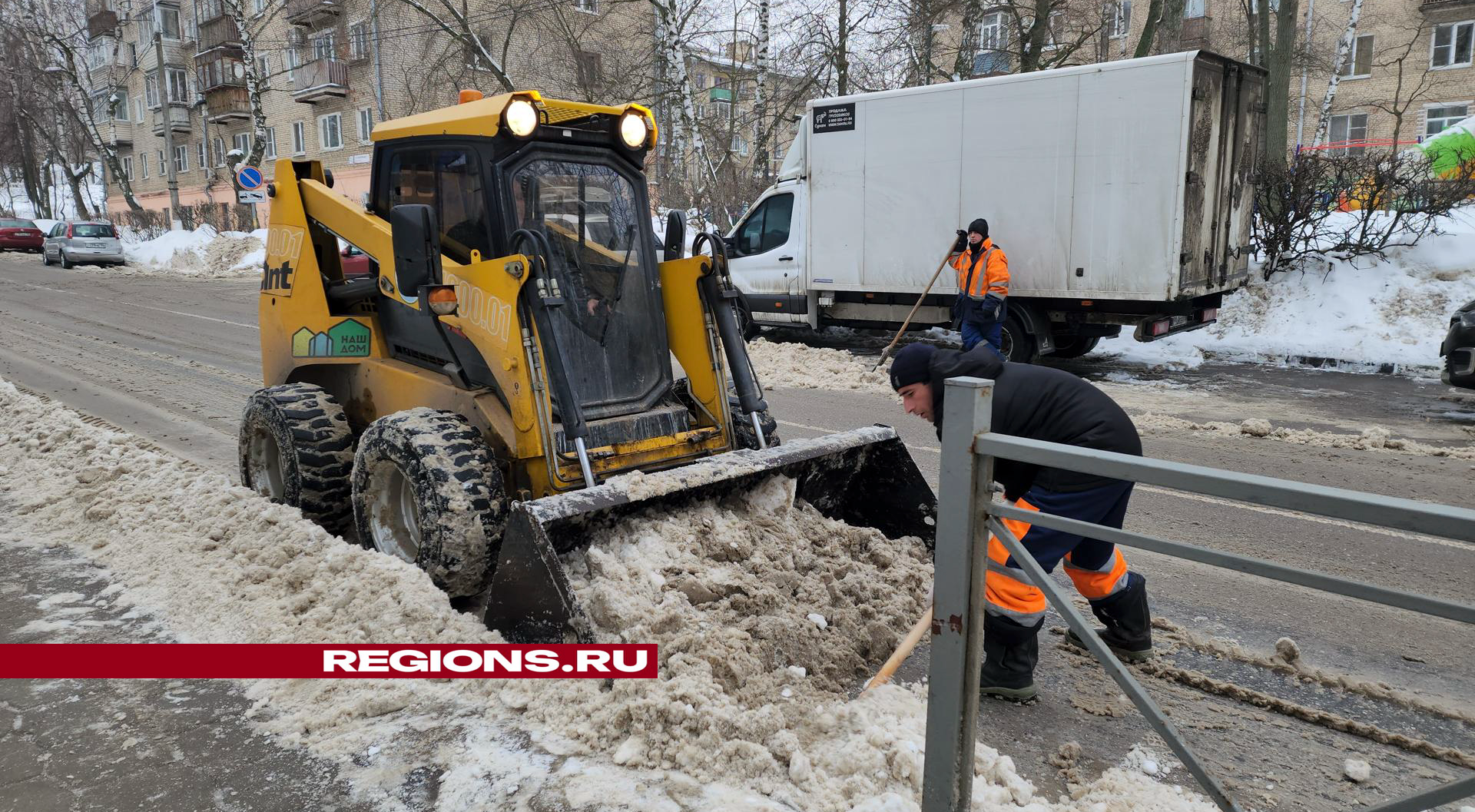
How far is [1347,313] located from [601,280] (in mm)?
11505

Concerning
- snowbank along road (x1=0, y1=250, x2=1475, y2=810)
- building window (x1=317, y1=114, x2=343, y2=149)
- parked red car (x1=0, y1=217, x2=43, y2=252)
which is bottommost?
snowbank along road (x1=0, y1=250, x2=1475, y2=810)

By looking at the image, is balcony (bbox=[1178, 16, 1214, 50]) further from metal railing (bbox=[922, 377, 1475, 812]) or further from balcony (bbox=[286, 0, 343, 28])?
metal railing (bbox=[922, 377, 1475, 812])

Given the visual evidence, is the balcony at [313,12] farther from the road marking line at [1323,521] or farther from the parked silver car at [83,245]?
the road marking line at [1323,521]

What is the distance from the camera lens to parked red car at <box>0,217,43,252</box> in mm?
32281

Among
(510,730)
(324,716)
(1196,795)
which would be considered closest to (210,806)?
(324,716)

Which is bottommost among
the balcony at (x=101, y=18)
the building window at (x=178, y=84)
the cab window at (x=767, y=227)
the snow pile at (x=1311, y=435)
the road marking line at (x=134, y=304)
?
the snow pile at (x=1311, y=435)

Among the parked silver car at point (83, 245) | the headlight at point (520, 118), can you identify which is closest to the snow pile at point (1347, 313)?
the headlight at point (520, 118)

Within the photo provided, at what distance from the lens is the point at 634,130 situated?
4.65 metres

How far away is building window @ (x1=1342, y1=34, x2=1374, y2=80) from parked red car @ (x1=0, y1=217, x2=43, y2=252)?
153ft

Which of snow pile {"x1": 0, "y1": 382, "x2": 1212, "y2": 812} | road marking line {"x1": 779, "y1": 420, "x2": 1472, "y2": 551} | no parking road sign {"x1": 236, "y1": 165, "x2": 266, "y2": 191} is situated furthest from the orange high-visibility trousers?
no parking road sign {"x1": 236, "y1": 165, "x2": 266, "y2": 191}

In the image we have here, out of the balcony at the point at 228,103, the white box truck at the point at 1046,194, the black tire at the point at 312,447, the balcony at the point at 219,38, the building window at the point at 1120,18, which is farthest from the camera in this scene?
the balcony at the point at 228,103

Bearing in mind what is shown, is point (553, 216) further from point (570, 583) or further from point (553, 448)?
point (570, 583)

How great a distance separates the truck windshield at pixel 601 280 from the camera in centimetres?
438

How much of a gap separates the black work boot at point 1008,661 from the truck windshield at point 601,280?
6.49ft
